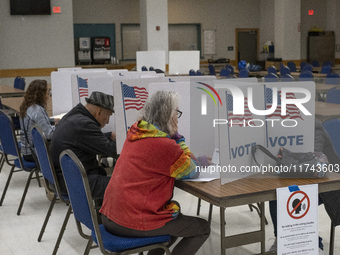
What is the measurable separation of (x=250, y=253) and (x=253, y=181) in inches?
38.0

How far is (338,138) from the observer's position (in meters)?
3.60

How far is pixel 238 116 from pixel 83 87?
2.35m

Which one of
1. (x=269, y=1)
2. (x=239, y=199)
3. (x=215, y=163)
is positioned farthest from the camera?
(x=269, y=1)

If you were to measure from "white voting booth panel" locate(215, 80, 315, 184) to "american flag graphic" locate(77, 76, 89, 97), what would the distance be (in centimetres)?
216

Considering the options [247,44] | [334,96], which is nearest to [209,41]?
[247,44]

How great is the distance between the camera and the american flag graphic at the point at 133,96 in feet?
12.6

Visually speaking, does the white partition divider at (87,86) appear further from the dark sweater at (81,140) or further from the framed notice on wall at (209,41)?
the framed notice on wall at (209,41)

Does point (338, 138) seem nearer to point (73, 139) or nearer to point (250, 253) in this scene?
point (250, 253)

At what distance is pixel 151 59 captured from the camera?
11594 millimetres

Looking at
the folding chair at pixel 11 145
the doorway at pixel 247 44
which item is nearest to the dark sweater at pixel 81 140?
the folding chair at pixel 11 145

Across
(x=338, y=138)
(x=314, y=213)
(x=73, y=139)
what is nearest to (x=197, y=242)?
(x=314, y=213)

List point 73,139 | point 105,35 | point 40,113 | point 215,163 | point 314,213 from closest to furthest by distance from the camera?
point 314,213 → point 215,163 → point 73,139 → point 40,113 → point 105,35

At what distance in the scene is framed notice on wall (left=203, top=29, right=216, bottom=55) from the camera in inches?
673

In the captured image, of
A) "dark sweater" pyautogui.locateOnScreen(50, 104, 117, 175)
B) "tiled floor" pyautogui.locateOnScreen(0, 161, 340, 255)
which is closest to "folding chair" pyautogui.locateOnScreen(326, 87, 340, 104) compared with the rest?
→ "tiled floor" pyautogui.locateOnScreen(0, 161, 340, 255)
